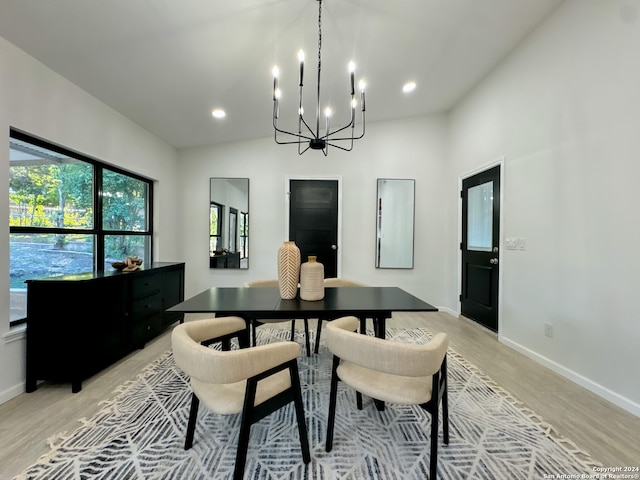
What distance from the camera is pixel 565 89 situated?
93.0 inches

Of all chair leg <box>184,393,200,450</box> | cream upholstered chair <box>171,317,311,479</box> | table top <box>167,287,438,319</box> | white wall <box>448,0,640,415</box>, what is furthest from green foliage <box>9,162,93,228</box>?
white wall <box>448,0,640,415</box>

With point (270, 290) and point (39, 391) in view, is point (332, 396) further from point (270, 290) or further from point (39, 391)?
point (39, 391)

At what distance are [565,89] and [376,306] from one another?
2.54 m

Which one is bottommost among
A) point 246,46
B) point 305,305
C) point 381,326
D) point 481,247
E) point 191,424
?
point 191,424

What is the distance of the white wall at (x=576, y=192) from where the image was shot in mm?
1884

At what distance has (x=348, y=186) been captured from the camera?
4.38 meters

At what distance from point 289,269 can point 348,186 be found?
2772mm

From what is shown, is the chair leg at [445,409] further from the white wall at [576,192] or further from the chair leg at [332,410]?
the white wall at [576,192]

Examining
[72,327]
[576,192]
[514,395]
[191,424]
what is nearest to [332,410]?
[191,424]

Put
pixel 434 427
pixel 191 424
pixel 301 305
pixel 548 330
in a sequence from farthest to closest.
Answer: pixel 548 330 < pixel 301 305 < pixel 191 424 < pixel 434 427

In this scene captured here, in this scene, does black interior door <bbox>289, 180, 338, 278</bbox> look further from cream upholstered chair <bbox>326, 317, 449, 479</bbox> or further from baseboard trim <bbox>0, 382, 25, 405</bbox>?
baseboard trim <bbox>0, 382, 25, 405</bbox>

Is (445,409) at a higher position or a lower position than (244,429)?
lower

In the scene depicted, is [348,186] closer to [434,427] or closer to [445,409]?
[445,409]

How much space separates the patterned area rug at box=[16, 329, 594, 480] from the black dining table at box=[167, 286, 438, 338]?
59 centimetres
